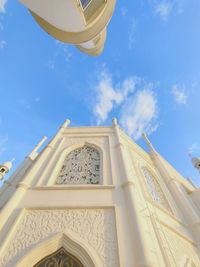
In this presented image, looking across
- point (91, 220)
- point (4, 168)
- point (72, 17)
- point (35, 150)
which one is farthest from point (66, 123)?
point (91, 220)

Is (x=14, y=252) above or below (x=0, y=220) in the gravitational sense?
below

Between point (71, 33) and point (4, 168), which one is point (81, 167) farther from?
point (4, 168)

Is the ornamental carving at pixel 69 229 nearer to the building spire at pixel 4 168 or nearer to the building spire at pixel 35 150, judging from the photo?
the building spire at pixel 4 168

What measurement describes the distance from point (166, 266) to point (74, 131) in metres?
5.87

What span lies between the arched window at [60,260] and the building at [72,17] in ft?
15.2

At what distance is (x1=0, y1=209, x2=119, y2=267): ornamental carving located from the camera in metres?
3.15

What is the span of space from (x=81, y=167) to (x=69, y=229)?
2500 mm

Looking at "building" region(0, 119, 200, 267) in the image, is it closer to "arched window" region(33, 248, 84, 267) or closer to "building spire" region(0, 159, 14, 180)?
"arched window" region(33, 248, 84, 267)

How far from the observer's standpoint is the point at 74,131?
26.3 ft

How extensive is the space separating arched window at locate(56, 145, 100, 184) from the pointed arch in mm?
1941

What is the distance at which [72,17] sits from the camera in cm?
383

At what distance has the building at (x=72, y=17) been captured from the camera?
3.52 meters

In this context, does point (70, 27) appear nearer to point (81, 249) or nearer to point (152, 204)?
point (81, 249)

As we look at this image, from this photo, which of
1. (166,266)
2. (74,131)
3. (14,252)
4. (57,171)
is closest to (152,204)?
(166,266)
